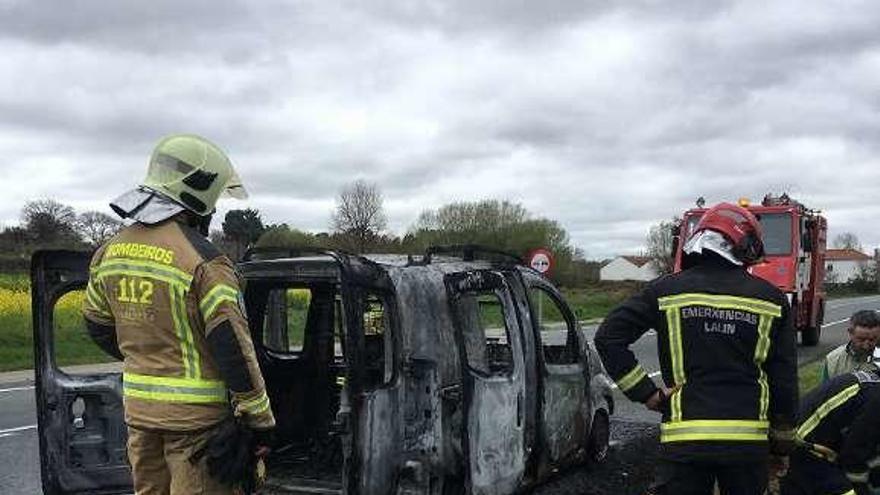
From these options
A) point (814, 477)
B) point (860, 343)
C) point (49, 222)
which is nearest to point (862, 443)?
point (814, 477)

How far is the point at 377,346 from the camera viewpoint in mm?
5766

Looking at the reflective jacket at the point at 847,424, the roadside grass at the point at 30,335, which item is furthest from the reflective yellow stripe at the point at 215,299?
the roadside grass at the point at 30,335

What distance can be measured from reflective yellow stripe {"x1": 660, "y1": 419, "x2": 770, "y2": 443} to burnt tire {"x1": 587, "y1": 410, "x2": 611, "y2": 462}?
3.32m

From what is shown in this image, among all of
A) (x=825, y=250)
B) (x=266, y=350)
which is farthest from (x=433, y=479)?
(x=825, y=250)

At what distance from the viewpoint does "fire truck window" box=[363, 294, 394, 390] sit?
16.3 ft

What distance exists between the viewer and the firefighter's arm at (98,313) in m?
3.79

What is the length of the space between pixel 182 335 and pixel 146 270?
0.30 m

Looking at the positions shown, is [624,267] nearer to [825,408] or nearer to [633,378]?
[825,408]

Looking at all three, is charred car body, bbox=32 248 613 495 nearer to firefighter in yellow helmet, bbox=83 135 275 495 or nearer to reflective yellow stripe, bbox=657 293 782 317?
firefighter in yellow helmet, bbox=83 135 275 495

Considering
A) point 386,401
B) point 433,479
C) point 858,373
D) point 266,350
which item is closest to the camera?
point 858,373

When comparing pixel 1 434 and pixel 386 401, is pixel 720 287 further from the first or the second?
pixel 1 434

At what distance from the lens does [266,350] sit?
650cm

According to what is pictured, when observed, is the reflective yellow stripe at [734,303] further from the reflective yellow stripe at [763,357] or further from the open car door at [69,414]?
the open car door at [69,414]

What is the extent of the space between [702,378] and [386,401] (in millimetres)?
1752
